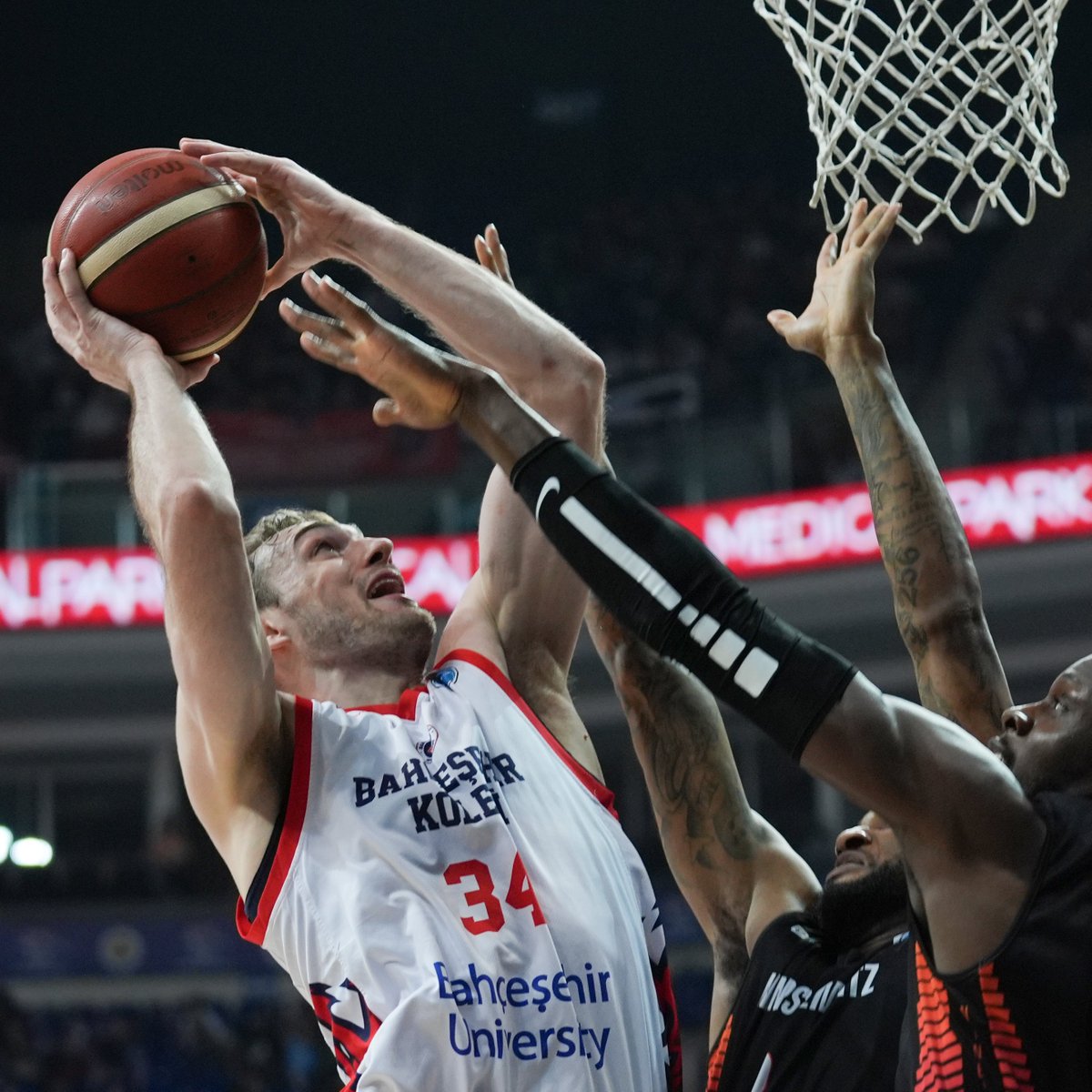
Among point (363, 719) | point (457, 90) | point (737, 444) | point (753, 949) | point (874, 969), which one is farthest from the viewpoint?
point (457, 90)

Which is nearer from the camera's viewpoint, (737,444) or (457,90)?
(737,444)

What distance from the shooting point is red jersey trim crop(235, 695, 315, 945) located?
2.52m

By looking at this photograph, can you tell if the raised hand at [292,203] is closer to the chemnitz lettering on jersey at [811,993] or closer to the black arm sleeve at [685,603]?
the black arm sleeve at [685,603]

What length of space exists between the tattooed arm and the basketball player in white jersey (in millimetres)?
488

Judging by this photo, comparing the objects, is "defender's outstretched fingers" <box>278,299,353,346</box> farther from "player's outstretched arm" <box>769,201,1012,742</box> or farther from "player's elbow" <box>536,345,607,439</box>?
"player's outstretched arm" <box>769,201,1012,742</box>

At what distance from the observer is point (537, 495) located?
2176mm

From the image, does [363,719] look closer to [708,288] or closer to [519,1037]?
[519,1037]

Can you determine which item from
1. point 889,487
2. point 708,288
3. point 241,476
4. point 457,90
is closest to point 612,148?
point 457,90

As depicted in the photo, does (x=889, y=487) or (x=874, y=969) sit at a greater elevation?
(x=889, y=487)

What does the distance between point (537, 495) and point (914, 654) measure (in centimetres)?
136

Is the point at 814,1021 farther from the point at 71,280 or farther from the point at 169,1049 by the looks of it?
the point at 169,1049

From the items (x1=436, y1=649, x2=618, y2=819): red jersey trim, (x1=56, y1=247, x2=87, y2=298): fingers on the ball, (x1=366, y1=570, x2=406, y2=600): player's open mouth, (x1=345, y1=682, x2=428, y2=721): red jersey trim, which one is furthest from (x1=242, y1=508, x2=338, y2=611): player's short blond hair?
(x1=56, y1=247, x2=87, y2=298): fingers on the ball

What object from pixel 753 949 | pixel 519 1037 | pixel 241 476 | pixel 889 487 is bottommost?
pixel 241 476

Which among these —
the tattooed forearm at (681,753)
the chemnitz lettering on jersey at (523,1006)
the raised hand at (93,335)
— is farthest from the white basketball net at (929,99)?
Answer: the chemnitz lettering on jersey at (523,1006)
